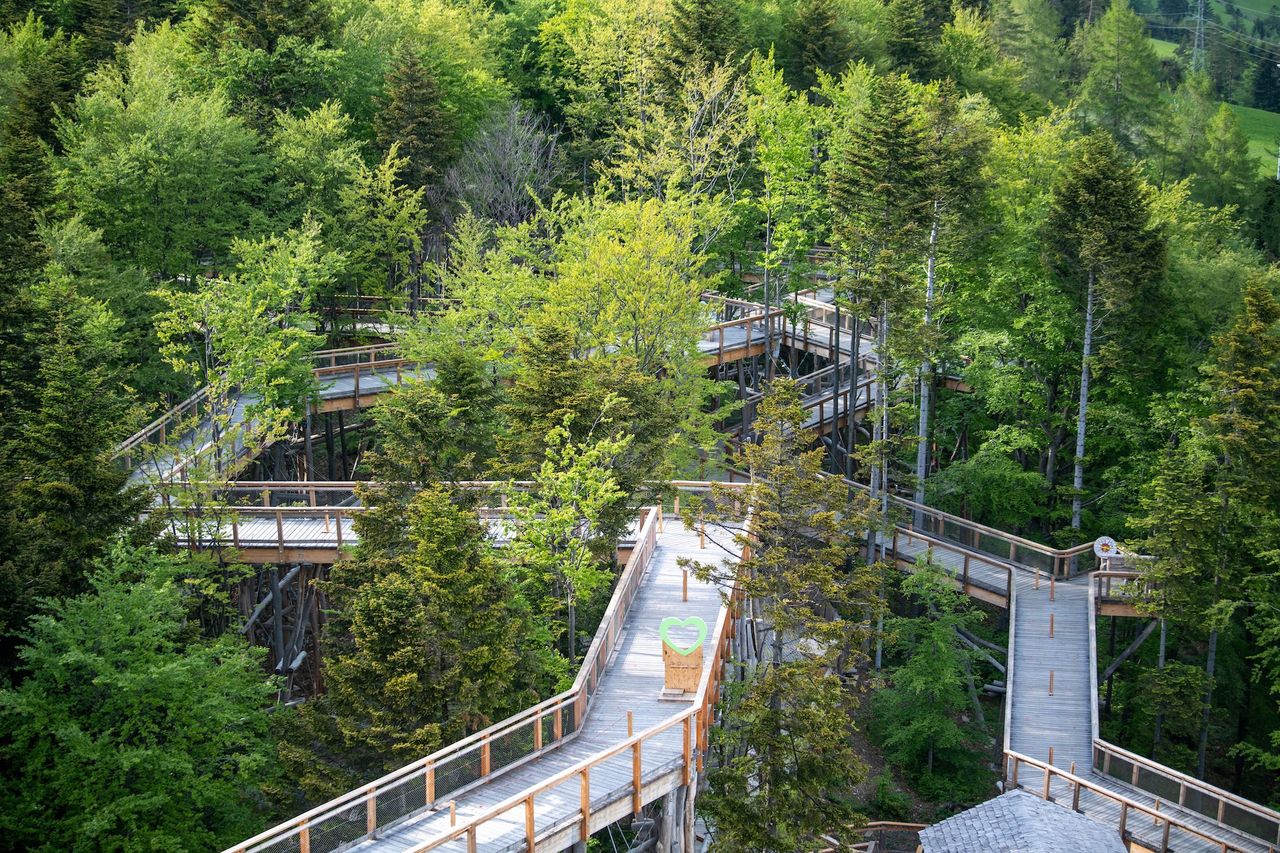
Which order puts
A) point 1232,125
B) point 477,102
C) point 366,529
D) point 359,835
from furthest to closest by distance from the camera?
1. point 1232,125
2. point 477,102
3. point 366,529
4. point 359,835

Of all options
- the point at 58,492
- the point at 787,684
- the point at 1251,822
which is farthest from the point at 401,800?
the point at 1251,822

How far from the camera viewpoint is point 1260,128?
100812 millimetres

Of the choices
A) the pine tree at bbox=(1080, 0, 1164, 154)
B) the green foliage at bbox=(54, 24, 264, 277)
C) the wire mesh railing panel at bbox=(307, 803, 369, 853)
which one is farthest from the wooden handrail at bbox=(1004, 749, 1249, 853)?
the pine tree at bbox=(1080, 0, 1164, 154)

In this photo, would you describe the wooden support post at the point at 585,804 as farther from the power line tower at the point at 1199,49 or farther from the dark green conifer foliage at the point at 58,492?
the power line tower at the point at 1199,49

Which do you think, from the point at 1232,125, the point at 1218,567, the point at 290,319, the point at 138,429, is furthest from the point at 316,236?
the point at 1232,125

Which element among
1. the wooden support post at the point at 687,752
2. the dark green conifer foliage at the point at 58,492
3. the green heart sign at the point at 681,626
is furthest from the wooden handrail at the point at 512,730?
the dark green conifer foliage at the point at 58,492

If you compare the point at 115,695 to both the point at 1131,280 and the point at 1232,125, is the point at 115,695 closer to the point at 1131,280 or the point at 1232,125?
the point at 1131,280

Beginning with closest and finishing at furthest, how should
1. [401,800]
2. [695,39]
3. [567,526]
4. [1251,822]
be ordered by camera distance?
[401,800]
[1251,822]
[567,526]
[695,39]

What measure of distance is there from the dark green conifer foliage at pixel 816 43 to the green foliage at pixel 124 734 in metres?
41.1

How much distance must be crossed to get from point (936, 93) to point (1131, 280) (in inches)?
454

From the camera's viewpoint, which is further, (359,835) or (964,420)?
(964,420)

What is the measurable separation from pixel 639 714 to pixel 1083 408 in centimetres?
2174

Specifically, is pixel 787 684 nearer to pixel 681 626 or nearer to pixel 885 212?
pixel 681 626

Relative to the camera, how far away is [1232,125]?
63.9 meters
